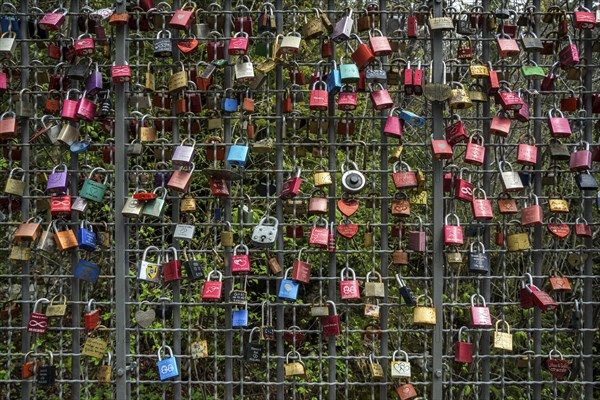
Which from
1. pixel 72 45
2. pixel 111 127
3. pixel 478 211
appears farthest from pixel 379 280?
pixel 72 45

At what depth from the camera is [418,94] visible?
3.45 meters

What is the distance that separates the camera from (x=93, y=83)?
3.46m

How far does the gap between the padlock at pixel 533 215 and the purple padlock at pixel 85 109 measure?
8.56 feet

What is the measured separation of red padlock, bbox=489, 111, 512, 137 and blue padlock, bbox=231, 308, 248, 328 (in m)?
1.79

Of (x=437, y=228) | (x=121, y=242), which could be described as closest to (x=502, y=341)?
(x=437, y=228)

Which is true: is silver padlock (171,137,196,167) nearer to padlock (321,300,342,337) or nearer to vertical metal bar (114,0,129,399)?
vertical metal bar (114,0,129,399)

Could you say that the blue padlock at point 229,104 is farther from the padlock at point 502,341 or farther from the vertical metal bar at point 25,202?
the padlock at point 502,341

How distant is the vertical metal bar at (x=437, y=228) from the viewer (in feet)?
11.1

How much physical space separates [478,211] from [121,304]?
2.13 metres

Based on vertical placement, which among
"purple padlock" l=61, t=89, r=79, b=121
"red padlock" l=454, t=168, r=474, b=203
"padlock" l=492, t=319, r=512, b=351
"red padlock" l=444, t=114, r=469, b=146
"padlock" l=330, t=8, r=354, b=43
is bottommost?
"padlock" l=492, t=319, r=512, b=351

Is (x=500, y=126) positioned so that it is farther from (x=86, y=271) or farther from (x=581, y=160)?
(x=86, y=271)

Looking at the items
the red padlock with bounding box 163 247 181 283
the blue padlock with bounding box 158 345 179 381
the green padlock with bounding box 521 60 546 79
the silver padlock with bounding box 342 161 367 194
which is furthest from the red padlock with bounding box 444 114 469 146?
the blue padlock with bounding box 158 345 179 381

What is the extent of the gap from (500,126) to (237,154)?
154 centimetres

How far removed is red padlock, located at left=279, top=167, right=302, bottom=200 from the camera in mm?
3303
